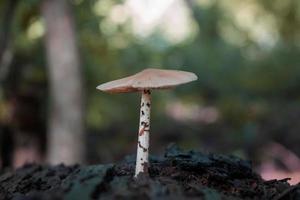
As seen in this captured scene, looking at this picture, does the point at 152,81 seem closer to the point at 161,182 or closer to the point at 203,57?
the point at 161,182

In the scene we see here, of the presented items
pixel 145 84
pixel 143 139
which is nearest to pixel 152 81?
pixel 145 84

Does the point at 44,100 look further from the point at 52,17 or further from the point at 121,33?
the point at 52,17

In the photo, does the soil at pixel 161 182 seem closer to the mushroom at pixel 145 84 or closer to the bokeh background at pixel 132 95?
the mushroom at pixel 145 84

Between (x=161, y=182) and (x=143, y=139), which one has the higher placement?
(x=143, y=139)

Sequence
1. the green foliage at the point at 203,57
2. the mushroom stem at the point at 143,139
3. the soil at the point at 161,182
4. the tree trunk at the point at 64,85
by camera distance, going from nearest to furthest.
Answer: the soil at the point at 161,182 < the mushroom stem at the point at 143,139 < the tree trunk at the point at 64,85 < the green foliage at the point at 203,57

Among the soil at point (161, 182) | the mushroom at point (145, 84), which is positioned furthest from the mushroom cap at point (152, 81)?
the soil at point (161, 182)

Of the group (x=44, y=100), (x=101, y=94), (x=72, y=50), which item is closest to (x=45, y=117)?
(x=44, y=100)

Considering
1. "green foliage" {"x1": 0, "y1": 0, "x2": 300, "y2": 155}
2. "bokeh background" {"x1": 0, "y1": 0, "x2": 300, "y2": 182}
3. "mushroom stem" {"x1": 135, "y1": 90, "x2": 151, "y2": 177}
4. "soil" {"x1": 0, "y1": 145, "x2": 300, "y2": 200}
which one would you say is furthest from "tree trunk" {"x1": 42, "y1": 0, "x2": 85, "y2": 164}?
"mushroom stem" {"x1": 135, "y1": 90, "x2": 151, "y2": 177}
